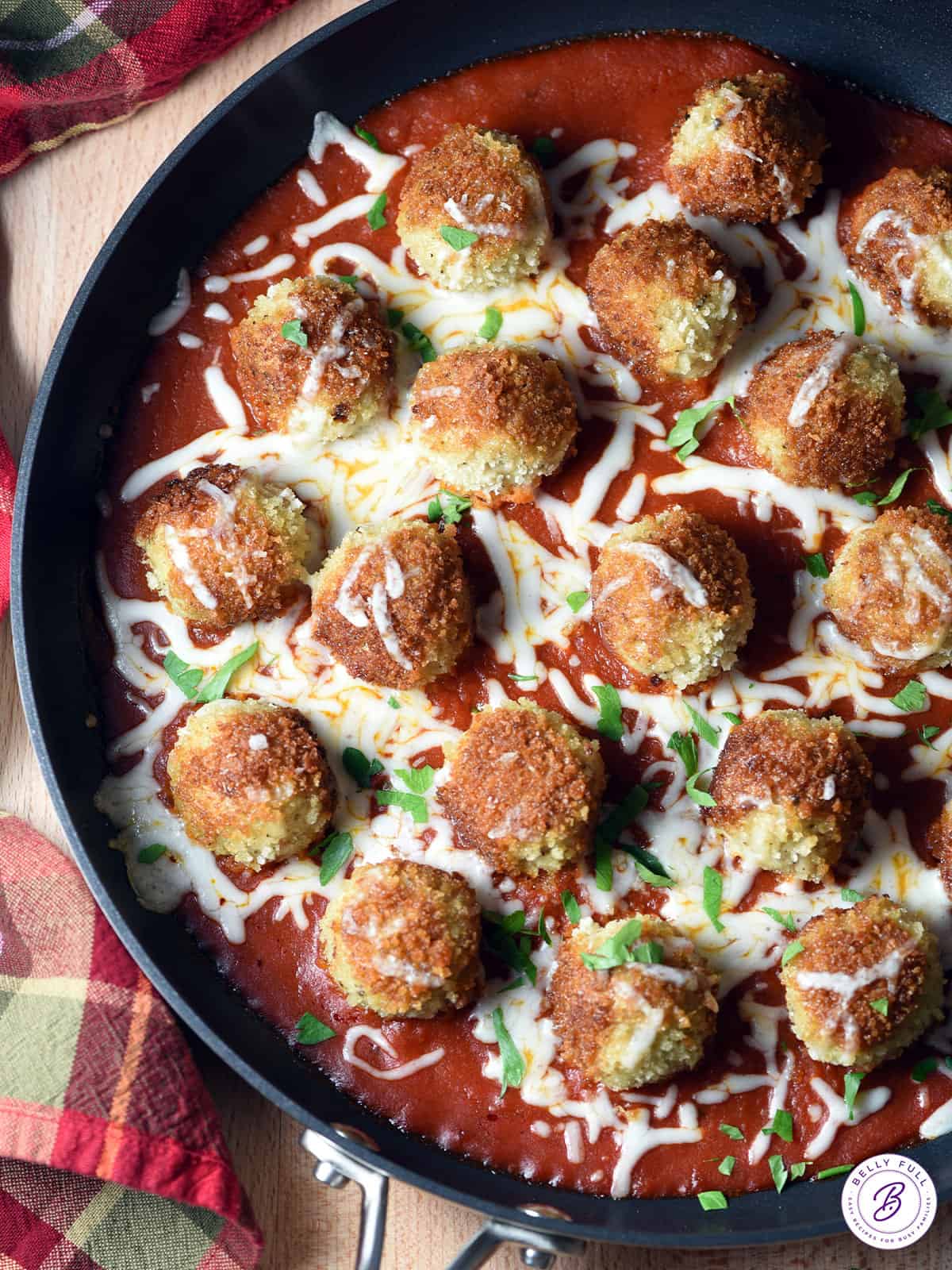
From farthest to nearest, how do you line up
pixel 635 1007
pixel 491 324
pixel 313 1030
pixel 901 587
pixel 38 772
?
1. pixel 38 772
2. pixel 491 324
3. pixel 313 1030
4. pixel 901 587
5. pixel 635 1007

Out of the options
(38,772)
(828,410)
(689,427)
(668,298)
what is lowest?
(38,772)

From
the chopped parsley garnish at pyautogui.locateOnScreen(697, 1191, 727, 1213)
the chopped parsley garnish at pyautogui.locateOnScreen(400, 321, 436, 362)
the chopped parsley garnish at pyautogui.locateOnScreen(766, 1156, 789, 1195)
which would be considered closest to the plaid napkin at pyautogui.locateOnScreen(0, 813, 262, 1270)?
the chopped parsley garnish at pyautogui.locateOnScreen(697, 1191, 727, 1213)

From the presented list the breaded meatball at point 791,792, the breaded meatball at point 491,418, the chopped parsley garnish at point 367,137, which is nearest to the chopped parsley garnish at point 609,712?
the breaded meatball at point 791,792

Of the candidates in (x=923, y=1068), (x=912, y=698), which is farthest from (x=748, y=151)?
(x=923, y=1068)

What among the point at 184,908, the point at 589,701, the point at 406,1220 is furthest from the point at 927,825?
the point at 184,908

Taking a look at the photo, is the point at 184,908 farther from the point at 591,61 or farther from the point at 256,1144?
the point at 591,61
